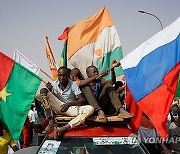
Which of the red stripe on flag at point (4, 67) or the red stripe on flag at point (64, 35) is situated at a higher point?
the red stripe on flag at point (64, 35)

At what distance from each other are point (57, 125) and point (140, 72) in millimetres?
1506

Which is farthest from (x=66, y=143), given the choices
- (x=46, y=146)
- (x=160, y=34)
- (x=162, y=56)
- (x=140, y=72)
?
(x=160, y=34)

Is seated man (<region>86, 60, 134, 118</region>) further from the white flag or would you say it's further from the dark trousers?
the white flag

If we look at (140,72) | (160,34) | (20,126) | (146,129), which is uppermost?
(160,34)

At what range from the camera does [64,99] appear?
17.1ft

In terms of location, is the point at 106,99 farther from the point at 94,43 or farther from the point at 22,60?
the point at 22,60

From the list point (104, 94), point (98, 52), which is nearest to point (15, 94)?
point (104, 94)

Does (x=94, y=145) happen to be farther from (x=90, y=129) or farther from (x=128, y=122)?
(x=128, y=122)

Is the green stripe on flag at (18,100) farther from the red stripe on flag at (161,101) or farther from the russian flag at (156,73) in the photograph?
the red stripe on flag at (161,101)

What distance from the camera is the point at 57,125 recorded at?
4.59 m

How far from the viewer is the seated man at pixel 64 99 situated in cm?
477

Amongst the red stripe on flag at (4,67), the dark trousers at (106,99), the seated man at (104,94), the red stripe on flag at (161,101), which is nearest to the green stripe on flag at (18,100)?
the red stripe on flag at (4,67)

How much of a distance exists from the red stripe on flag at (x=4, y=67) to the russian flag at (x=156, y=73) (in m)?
2.11

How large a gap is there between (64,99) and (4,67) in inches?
67.3
